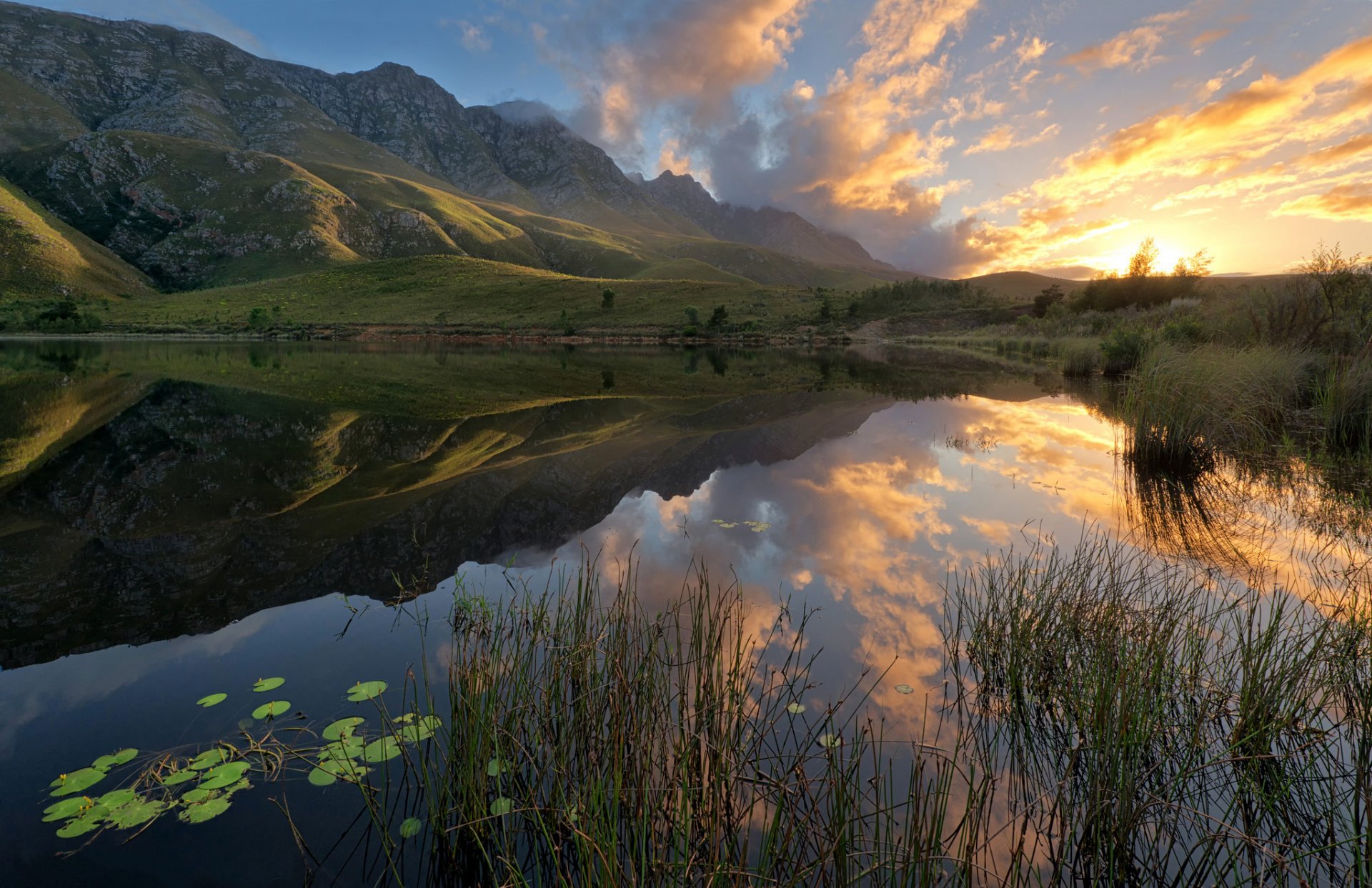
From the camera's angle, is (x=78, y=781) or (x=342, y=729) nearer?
(x=78, y=781)

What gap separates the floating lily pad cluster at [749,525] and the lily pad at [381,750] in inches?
236

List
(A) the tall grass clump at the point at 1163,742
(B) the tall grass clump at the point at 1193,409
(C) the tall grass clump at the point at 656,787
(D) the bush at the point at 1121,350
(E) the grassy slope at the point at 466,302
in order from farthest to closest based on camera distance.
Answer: (E) the grassy slope at the point at 466,302 < (D) the bush at the point at 1121,350 < (B) the tall grass clump at the point at 1193,409 < (A) the tall grass clump at the point at 1163,742 < (C) the tall grass clump at the point at 656,787

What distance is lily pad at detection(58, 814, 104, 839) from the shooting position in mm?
3461

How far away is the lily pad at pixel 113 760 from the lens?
4035 millimetres

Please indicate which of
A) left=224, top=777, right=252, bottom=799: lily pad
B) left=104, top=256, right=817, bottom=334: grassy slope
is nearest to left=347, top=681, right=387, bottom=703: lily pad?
left=224, top=777, right=252, bottom=799: lily pad

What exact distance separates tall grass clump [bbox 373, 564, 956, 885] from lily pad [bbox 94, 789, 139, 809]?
162 cm

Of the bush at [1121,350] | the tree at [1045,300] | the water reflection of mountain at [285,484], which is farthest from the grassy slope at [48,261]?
the tree at [1045,300]

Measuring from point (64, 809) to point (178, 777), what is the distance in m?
0.53

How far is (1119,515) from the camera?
970 cm

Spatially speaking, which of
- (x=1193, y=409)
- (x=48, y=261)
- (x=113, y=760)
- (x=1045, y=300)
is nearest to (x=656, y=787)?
(x=113, y=760)

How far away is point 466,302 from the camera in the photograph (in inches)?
3782

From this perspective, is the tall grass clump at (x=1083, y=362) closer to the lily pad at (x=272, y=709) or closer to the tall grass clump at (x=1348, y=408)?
the tall grass clump at (x=1348, y=408)

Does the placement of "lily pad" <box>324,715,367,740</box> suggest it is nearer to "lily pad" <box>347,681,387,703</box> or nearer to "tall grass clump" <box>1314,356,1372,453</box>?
"lily pad" <box>347,681,387,703</box>

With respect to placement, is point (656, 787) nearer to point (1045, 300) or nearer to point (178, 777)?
point (178, 777)
